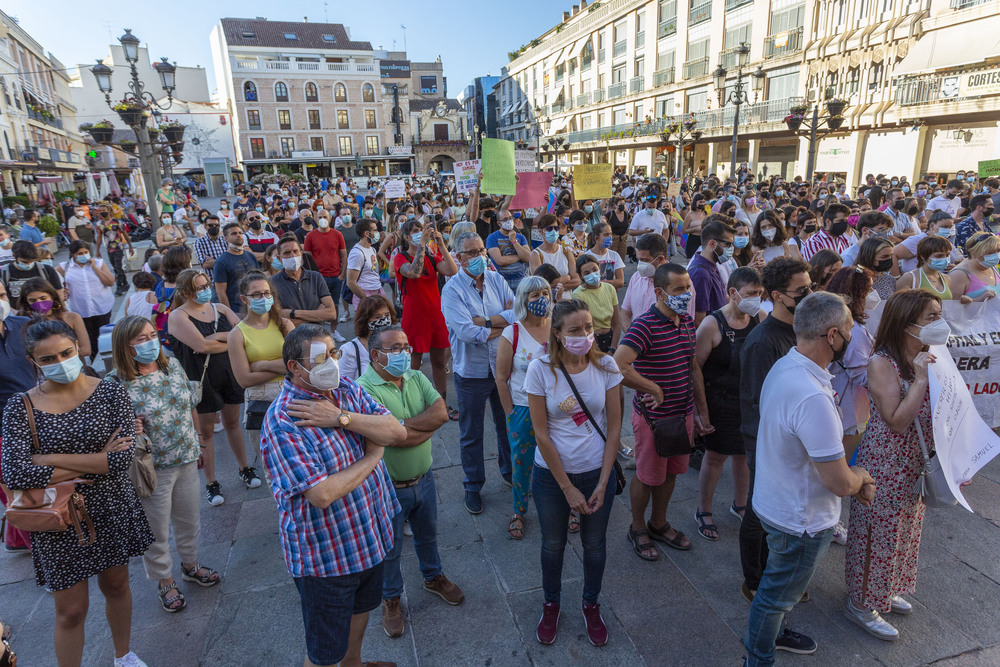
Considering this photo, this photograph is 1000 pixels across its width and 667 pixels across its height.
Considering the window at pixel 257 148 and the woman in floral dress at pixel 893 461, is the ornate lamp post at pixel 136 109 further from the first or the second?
the window at pixel 257 148

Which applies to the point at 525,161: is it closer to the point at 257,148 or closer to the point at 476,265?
the point at 476,265

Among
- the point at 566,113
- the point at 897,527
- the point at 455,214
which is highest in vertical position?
the point at 566,113

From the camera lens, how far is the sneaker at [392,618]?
116 inches

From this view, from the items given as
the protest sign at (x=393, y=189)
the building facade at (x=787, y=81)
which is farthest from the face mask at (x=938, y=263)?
the building facade at (x=787, y=81)

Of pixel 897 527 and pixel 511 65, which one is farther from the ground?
pixel 511 65

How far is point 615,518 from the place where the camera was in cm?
398

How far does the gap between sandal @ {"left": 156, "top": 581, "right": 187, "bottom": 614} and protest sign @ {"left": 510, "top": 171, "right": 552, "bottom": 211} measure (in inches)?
257

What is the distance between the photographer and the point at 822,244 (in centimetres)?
605

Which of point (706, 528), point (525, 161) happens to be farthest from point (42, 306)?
point (525, 161)

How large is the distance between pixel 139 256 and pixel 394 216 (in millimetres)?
9456

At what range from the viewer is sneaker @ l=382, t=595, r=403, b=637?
9.70ft

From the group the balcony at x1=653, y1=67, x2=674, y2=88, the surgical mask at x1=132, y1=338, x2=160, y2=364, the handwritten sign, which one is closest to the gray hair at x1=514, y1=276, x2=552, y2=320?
the surgical mask at x1=132, y1=338, x2=160, y2=364

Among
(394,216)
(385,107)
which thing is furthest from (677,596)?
(385,107)

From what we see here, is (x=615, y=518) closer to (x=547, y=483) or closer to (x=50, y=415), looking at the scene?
(x=547, y=483)
